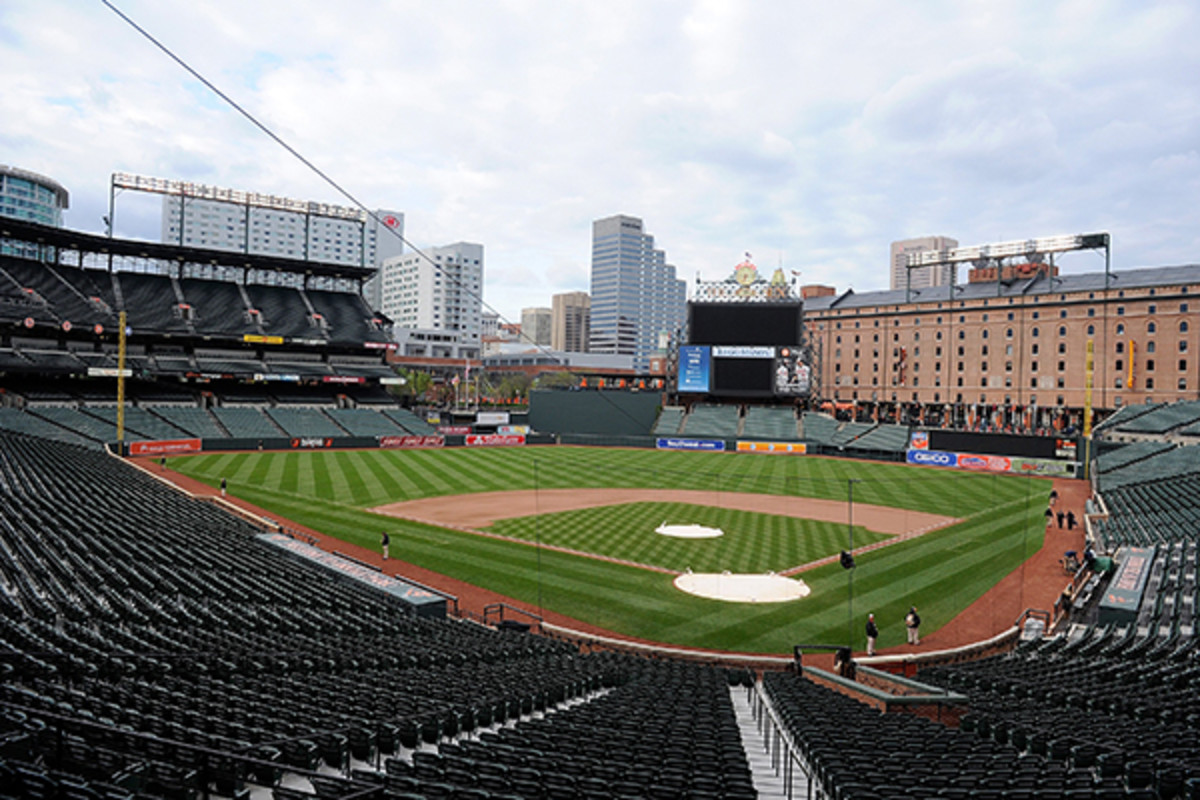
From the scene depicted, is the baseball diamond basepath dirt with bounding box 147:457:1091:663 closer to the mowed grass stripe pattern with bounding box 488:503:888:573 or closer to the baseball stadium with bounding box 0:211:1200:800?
the baseball stadium with bounding box 0:211:1200:800

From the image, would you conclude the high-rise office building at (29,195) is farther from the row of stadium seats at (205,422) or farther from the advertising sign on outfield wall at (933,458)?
the advertising sign on outfield wall at (933,458)

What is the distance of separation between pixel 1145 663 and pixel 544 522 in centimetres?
2596

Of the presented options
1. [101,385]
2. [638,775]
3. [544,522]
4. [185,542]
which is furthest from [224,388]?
[638,775]

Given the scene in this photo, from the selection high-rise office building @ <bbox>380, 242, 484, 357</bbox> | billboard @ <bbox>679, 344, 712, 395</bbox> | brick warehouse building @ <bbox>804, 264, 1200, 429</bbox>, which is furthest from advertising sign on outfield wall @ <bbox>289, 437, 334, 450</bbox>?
high-rise office building @ <bbox>380, 242, 484, 357</bbox>

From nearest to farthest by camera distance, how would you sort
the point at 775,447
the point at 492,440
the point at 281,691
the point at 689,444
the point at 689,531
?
the point at 281,691 → the point at 689,531 → the point at 775,447 → the point at 689,444 → the point at 492,440

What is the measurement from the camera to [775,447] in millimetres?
72750

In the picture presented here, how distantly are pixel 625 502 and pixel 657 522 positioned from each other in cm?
636

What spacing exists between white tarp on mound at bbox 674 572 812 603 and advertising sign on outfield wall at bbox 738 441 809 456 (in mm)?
46367

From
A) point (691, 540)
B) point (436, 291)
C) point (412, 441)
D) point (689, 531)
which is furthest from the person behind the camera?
point (436, 291)

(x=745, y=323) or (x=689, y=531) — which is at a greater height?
(x=745, y=323)

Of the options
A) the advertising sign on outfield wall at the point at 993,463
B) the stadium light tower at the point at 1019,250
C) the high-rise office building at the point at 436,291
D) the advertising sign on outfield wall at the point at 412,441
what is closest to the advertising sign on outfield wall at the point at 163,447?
the advertising sign on outfield wall at the point at 412,441

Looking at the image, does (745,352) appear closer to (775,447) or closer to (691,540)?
(775,447)

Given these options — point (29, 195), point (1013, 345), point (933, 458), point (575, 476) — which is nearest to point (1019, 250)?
point (1013, 345)

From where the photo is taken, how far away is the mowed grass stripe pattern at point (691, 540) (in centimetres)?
2956
